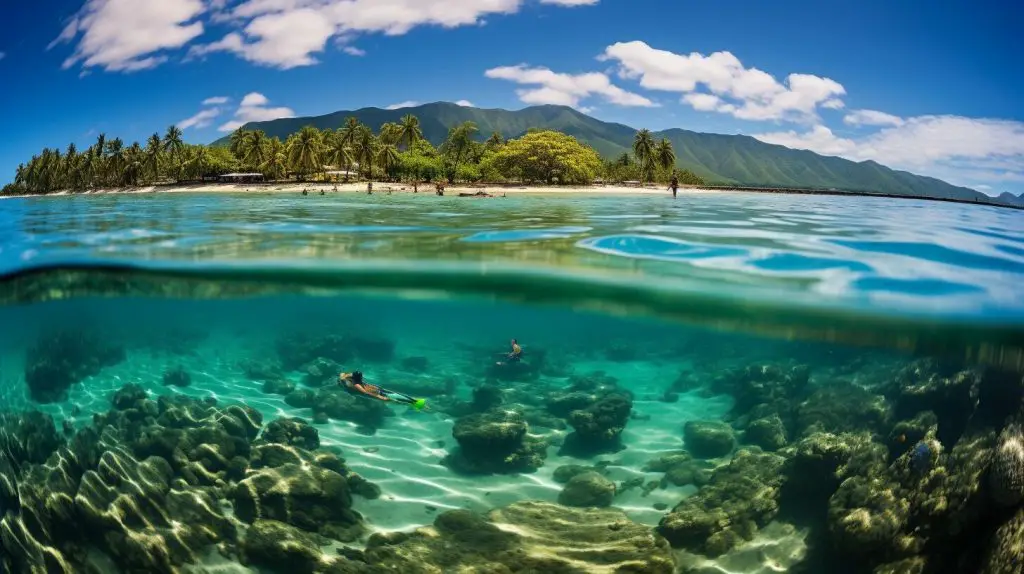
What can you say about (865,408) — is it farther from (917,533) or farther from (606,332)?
(606,332)

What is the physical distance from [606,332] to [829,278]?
601cm

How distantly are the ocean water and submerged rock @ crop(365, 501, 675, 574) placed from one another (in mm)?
25

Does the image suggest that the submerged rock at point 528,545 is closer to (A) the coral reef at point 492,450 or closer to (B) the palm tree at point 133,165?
(A) the coral reef at point 492,450

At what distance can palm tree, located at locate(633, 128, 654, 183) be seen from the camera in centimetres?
8712

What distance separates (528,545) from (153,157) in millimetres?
100032

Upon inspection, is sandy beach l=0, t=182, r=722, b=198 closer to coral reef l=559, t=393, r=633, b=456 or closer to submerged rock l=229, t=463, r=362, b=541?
coral reef l=559, t=393, r=633, b=456

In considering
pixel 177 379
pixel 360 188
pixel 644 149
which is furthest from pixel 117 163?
pixel 177 379

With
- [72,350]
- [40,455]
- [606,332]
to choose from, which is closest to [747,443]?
[606,332]

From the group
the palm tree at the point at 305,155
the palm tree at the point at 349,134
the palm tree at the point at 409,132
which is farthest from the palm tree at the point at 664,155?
the palm tree at the point at 305,155

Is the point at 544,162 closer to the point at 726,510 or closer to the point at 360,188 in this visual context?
the point at 360,188

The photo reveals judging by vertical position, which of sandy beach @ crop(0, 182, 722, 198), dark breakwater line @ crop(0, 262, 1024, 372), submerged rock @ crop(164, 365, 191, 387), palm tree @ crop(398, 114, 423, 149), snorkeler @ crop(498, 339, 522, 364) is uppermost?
palm tree @ crop(398, 114, 423, 149)

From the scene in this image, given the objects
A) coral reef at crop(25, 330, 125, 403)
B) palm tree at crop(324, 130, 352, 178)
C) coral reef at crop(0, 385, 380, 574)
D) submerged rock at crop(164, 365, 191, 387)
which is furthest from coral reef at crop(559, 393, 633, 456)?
palm tree at crop(324, 130, 352, 178)

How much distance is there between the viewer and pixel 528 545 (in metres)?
5.80

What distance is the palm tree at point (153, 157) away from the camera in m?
86.2
